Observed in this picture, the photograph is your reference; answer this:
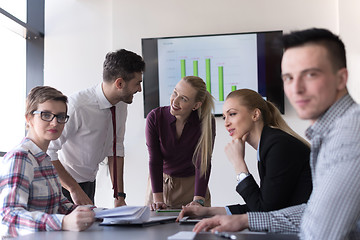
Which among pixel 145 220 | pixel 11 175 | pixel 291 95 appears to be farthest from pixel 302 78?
pixel 11 175

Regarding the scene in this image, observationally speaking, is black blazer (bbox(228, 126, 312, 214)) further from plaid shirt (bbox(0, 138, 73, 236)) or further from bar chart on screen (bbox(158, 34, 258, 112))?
bar chart on screen (bbox(158, 34, 258, 112))

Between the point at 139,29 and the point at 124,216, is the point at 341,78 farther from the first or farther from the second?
the point at 139,29

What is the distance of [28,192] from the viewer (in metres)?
1.65

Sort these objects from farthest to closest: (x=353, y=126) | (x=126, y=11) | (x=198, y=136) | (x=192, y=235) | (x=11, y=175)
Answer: (x=126, y=11)
(x=198, y=136)
(x=11, y=175)
(x=192, y=235)
(x=353, y=126)

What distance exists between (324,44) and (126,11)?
3411mm

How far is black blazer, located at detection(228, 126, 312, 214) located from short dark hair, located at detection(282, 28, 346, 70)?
578 millimetres

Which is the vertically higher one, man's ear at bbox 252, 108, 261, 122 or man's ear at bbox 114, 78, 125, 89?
man's ear at bbox 114, 78, 125, 89

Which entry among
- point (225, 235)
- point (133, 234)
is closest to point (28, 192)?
point (133, 234)

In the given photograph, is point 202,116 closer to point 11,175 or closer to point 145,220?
point 145,220

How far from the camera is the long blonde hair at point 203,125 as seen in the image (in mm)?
2742

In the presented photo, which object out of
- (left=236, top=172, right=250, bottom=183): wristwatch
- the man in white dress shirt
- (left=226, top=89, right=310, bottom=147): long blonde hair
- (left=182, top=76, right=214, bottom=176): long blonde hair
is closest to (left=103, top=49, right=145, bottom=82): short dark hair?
the man in white dress shirt

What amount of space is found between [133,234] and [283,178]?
578mm

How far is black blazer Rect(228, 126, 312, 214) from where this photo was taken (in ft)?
5.44

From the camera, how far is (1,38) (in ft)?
13.1
